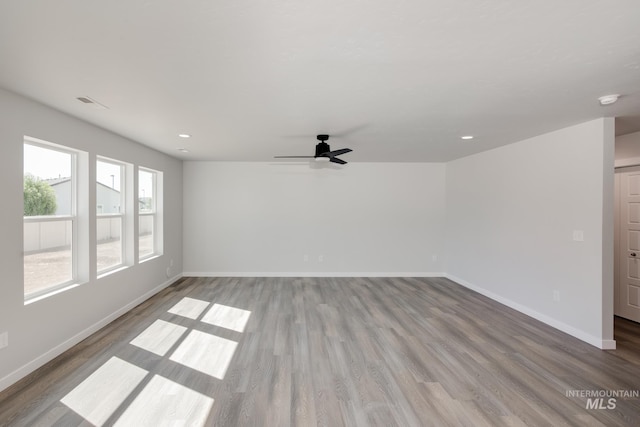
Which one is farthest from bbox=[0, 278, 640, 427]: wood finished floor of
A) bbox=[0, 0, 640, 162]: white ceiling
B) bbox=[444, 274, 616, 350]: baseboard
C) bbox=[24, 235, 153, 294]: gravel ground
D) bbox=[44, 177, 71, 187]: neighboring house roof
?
bbox=[0, 0, 640, 162]: white ceiling

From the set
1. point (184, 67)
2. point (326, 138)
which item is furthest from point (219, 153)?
point (184, 67)

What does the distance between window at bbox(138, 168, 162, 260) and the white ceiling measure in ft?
5.51

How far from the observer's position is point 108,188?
3.65 m

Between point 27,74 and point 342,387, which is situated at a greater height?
point 27,74

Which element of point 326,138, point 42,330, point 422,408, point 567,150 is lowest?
point 422,408

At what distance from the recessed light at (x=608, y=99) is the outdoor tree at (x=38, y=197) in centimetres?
526

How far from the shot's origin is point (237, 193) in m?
5.83

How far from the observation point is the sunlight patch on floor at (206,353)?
2.48 m

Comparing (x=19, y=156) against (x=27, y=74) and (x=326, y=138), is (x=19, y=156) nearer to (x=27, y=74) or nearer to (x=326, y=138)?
(x=27, y=74)

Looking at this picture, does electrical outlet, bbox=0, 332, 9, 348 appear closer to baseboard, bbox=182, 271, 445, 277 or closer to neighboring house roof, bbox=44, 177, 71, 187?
neighboring house roof, bbox=44, 177, 71, 187

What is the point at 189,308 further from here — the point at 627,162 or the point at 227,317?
the point at 627,162

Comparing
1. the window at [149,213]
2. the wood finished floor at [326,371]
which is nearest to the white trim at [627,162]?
the wood finished floor at [326,371]

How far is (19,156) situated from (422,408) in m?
3.92

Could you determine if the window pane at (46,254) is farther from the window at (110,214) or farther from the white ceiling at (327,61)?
the white ceiling at (327,61)
